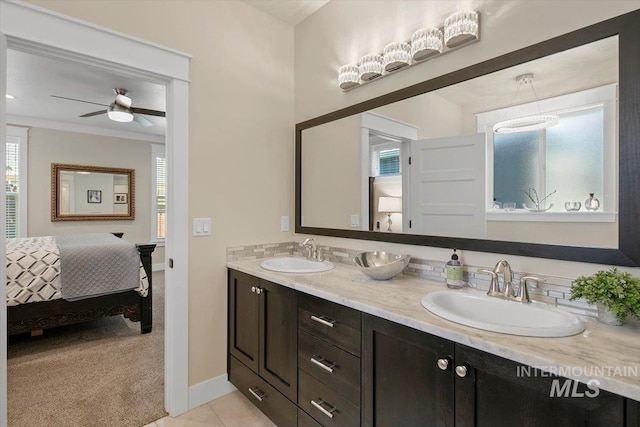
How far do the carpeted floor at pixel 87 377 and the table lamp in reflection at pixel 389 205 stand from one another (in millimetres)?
1882

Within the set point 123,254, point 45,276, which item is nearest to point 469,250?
point 123,254

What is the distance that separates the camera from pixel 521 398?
891 mm

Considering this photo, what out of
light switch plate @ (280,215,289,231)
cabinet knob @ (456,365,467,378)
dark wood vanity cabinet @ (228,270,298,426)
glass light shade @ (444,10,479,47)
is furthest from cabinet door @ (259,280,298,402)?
glass light shade @ (444,10,479,47)

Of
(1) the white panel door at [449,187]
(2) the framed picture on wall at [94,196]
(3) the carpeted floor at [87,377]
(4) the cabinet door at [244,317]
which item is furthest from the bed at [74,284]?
(1) the white panel door at [449,187]

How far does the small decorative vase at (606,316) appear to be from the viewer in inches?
41.4

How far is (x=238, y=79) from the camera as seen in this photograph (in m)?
2.33

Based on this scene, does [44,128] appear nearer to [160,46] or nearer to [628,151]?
[160,46]

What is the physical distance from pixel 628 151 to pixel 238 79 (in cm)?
220

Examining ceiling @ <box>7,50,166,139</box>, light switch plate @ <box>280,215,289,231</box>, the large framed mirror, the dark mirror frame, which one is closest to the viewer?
the dark mirror frame

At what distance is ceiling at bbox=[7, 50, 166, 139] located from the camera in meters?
3.14

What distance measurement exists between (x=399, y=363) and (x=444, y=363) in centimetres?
21

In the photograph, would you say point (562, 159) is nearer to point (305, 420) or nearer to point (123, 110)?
point (305, 420)

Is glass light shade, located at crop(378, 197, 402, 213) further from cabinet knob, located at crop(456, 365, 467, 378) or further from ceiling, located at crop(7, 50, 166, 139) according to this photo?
ceiling, located at crop(7, 50, 166, 139)

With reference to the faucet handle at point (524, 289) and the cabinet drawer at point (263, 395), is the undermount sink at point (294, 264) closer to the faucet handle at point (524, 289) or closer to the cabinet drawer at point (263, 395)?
the cabinet drawer at point (263, 395)
